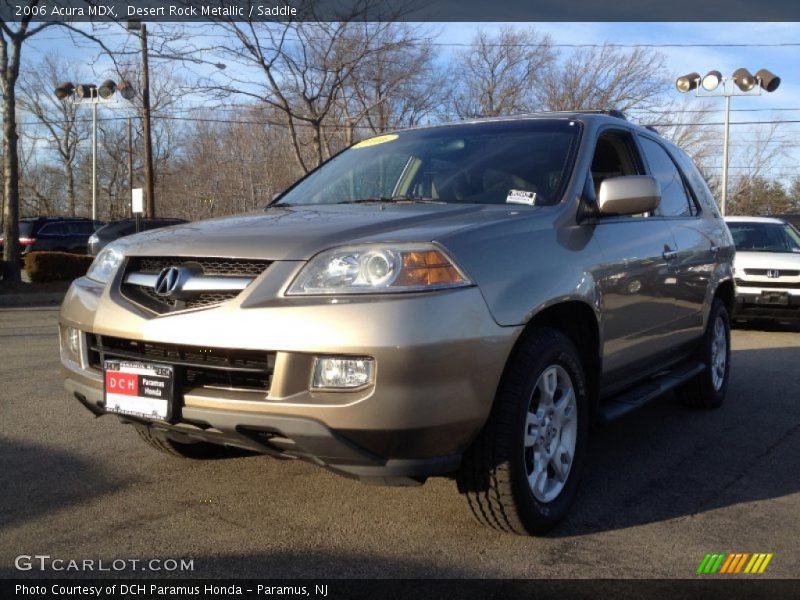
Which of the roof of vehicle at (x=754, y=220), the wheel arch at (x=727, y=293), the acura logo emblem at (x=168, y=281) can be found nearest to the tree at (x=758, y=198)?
the roof of vehicle at (x=754, y=220)

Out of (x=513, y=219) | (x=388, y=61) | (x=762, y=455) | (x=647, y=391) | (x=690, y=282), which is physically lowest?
(x=762, y=455)

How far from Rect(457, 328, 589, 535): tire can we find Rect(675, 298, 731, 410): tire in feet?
7.48

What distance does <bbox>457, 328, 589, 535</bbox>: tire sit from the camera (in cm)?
297

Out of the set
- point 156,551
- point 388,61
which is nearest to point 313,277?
point 156,551

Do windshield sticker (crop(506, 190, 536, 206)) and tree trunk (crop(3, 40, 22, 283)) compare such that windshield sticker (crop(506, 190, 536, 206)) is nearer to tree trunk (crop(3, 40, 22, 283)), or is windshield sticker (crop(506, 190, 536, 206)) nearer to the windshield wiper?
the windshield wiper

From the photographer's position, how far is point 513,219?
127 inches

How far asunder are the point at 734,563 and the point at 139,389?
95.8 inches

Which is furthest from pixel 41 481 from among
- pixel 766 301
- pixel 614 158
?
pixel 766 301

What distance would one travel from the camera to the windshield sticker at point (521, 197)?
3.64 m

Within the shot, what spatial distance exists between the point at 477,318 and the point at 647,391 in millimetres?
1937

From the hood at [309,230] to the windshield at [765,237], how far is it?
8.56m

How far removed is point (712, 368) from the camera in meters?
5.53

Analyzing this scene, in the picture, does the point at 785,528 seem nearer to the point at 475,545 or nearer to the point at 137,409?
the point at 475,545

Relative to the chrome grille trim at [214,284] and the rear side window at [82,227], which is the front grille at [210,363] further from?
the rear side window at [82,227]
